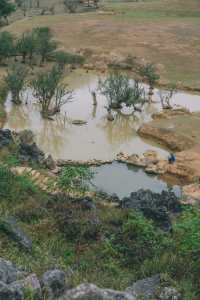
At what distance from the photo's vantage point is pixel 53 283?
6.57 m

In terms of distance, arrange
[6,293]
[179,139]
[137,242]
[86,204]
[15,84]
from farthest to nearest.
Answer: [15,84] < [179,139] < [86,204] < [137,242] < [6,293]

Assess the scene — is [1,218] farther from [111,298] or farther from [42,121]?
[42,121]

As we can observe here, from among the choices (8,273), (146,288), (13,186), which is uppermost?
(8,273)

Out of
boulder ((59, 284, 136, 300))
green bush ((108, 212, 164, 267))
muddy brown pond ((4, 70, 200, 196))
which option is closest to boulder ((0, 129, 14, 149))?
muddy brown pond ((4, 70, 200, 196))

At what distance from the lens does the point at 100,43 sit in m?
44.7

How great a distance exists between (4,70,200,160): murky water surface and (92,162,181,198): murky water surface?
4.60ft

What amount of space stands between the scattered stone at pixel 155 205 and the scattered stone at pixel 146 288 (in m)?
5.14

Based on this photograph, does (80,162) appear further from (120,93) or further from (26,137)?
(120,93)

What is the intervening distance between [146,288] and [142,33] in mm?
42188

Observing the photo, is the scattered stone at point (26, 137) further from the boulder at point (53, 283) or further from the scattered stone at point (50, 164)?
the boulder at point (53, 283)

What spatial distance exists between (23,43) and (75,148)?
1747 centimetres

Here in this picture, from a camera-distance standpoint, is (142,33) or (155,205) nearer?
(155,205)

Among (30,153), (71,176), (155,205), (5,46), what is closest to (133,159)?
(30,153)

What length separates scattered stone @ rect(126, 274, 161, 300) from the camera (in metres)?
7.36
